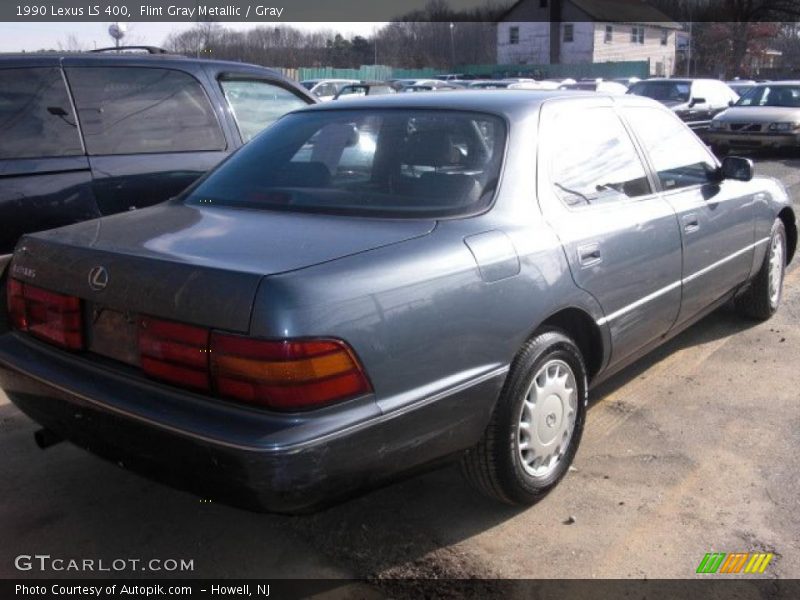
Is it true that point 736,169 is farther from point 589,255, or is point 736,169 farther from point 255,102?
point 255,102

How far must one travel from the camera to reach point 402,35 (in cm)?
7275

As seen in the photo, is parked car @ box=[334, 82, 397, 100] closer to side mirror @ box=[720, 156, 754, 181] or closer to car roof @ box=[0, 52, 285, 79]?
car roof @ box=[0, 52, 285, 79]

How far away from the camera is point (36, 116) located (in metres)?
4.31

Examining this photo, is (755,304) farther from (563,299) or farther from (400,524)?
(400,524)

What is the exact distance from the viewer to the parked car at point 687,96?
18.4 metres

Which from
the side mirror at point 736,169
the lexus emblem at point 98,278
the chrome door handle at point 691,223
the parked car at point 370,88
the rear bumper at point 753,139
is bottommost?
the rear bumper at point 753,139

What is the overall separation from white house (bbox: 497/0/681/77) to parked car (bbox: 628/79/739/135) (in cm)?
4393

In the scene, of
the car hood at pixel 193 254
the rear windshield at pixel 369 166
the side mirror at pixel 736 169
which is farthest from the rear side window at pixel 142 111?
the side mirror at pixel 736 169

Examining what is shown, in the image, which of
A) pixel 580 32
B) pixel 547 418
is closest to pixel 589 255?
pixel 547 418

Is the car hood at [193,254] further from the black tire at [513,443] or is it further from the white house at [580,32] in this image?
the white house at [580,32]

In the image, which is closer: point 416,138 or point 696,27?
point 416,138

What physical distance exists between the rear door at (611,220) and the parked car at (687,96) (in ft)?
50.7

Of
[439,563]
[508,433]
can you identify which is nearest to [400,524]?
[439,563]

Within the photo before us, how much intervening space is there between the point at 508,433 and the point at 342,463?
2.66 feet
